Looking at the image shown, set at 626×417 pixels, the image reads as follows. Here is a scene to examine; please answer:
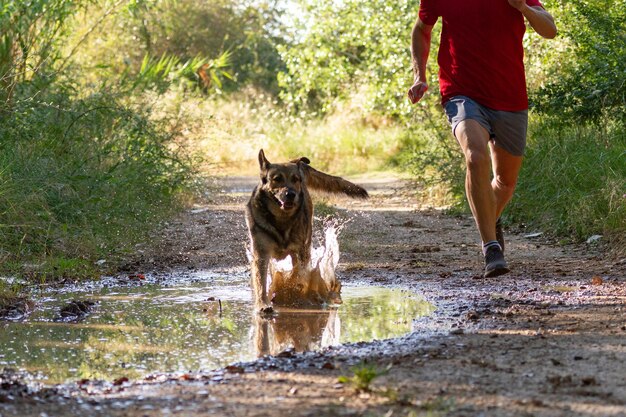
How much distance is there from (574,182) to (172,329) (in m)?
6.03

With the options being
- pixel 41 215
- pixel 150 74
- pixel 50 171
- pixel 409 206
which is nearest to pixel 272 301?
pixel 41 215

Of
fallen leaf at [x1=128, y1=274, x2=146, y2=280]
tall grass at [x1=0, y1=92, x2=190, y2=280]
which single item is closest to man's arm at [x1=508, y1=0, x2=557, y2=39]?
fallen leaf at [x1=128, y1=274, x2=146, y2=280]

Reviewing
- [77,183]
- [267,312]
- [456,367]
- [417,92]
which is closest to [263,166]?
[417,92]

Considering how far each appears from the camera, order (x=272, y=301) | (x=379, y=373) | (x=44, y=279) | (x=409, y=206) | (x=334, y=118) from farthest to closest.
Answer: (x=334, y=118) < (x=409, y=206) < (x=44, y=279) < (x=272, y=301) < (x=379, y=373)

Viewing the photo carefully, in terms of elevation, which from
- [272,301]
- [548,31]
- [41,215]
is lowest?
[272,301]

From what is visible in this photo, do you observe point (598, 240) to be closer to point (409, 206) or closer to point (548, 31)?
point (548, 31)

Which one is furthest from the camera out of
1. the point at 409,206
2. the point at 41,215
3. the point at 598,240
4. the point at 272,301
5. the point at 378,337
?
the point at 409,206

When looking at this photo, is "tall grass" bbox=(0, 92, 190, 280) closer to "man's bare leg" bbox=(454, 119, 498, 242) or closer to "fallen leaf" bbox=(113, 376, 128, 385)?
"man's bare leg" bbox=(454, 119, 498, 242)

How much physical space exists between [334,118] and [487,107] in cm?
1995

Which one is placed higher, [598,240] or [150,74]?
[150,74]

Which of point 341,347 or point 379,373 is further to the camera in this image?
point 341,347

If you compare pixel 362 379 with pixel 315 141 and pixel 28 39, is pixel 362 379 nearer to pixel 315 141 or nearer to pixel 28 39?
pixel 28 39

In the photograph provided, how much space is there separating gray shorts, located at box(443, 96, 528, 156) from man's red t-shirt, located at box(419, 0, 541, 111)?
0.16 ft

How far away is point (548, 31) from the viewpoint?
24.1 feet
